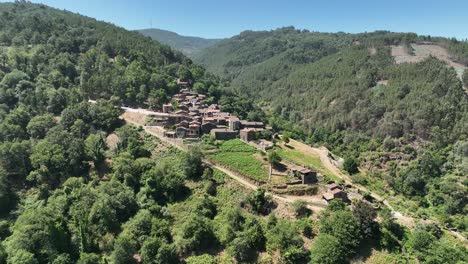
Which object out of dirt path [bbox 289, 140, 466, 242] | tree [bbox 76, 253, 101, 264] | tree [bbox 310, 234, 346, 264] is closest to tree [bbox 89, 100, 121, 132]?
tree [bbox 76, 253, 101, 264]

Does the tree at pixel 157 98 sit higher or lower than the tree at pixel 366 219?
higher

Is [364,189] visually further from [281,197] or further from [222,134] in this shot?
[222,134]

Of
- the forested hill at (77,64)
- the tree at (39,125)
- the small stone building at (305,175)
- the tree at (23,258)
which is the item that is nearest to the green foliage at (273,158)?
the small stone building at (305,175)

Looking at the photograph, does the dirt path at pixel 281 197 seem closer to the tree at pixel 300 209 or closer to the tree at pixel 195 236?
the tree at pixel 300 209

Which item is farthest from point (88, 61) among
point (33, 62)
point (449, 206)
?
point (449, 206)

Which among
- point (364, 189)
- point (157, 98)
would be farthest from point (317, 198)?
point (157, 98)
